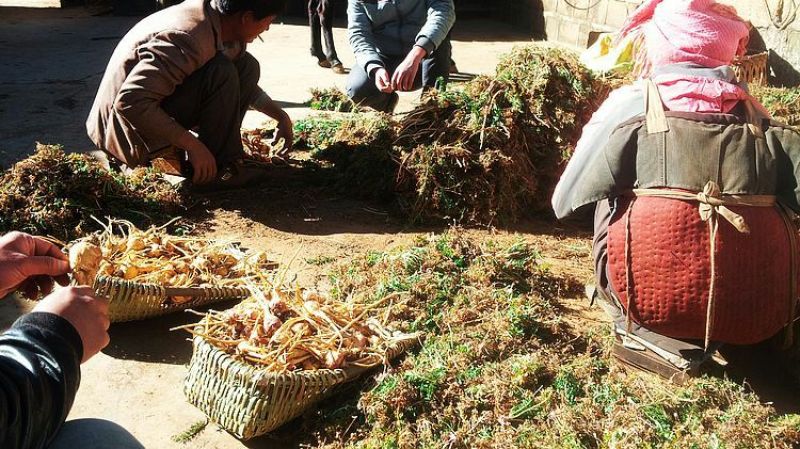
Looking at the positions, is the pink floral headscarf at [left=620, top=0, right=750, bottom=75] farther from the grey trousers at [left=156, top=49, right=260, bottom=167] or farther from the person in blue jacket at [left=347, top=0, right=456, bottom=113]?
the person in blue jacket at [left=347, top=0, right=456, bottom=113]

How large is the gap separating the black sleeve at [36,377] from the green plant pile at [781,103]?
390 cm

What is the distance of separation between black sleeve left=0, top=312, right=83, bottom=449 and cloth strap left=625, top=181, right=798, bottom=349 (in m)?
1.80

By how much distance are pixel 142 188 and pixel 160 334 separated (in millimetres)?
1257

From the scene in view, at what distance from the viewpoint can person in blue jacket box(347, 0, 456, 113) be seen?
511 centimetres

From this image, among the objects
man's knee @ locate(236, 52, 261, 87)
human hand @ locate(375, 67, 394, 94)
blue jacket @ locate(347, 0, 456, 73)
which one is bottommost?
human hand @ locate(375, 67, 394, 94)

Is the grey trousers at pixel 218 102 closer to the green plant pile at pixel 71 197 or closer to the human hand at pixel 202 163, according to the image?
the human hand at pixel 202 163

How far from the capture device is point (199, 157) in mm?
3975

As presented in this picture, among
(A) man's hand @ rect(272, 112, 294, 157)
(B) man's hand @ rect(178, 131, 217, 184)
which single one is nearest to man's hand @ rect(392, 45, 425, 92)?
(A) man's hand @ rect(272, 112, 294, 157)

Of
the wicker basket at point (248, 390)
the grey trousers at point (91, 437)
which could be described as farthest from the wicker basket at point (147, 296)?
the grey trousers at point (91, 437)

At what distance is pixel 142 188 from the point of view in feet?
13.5

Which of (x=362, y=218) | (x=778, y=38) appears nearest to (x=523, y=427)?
(x=362, y=218)

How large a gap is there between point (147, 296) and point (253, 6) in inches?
67.0

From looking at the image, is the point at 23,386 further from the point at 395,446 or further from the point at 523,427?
the point at 523,427

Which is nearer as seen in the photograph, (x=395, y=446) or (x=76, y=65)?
(x=395, y=446)
